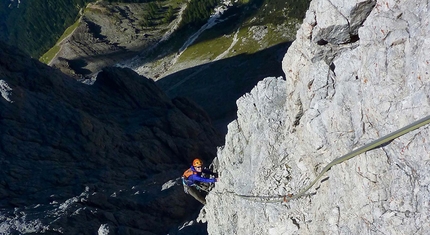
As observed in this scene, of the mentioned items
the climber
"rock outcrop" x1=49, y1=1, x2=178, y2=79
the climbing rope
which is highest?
"rock outcrop" x1=49, y1=1, x2=178, y2=79

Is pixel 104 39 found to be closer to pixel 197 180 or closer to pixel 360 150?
pixel 197 180

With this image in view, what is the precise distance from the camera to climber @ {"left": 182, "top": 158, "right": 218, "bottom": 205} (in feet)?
93.9

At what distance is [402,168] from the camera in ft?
44.4

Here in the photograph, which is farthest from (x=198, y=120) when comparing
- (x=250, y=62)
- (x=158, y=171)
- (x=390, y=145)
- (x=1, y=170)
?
(x=390, y=145)

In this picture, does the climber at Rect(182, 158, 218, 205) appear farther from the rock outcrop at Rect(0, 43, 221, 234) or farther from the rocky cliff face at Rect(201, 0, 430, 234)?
the rock outcrop at Rect(0, 43, 221, 234)

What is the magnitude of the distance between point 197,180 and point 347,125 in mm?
14946

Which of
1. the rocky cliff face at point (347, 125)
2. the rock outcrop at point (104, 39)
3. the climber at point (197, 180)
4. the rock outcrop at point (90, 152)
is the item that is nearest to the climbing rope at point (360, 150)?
the rocky cliff face at point (347, 125)

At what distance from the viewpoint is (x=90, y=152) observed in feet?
149

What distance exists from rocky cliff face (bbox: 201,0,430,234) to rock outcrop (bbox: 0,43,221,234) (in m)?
15.0

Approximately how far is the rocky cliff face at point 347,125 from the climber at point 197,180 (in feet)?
13.8

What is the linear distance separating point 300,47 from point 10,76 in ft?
143

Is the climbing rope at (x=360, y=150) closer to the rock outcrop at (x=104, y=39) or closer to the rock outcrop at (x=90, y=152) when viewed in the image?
the rock outcrop at (x=90, y=152)

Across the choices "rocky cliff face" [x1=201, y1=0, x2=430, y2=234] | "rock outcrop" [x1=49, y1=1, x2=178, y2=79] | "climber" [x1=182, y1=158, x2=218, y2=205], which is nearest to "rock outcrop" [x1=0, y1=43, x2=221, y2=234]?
"climber" [x1=182, y1=158, x2=218, y2=205]

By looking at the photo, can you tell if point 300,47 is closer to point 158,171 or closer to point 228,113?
point 158,171
